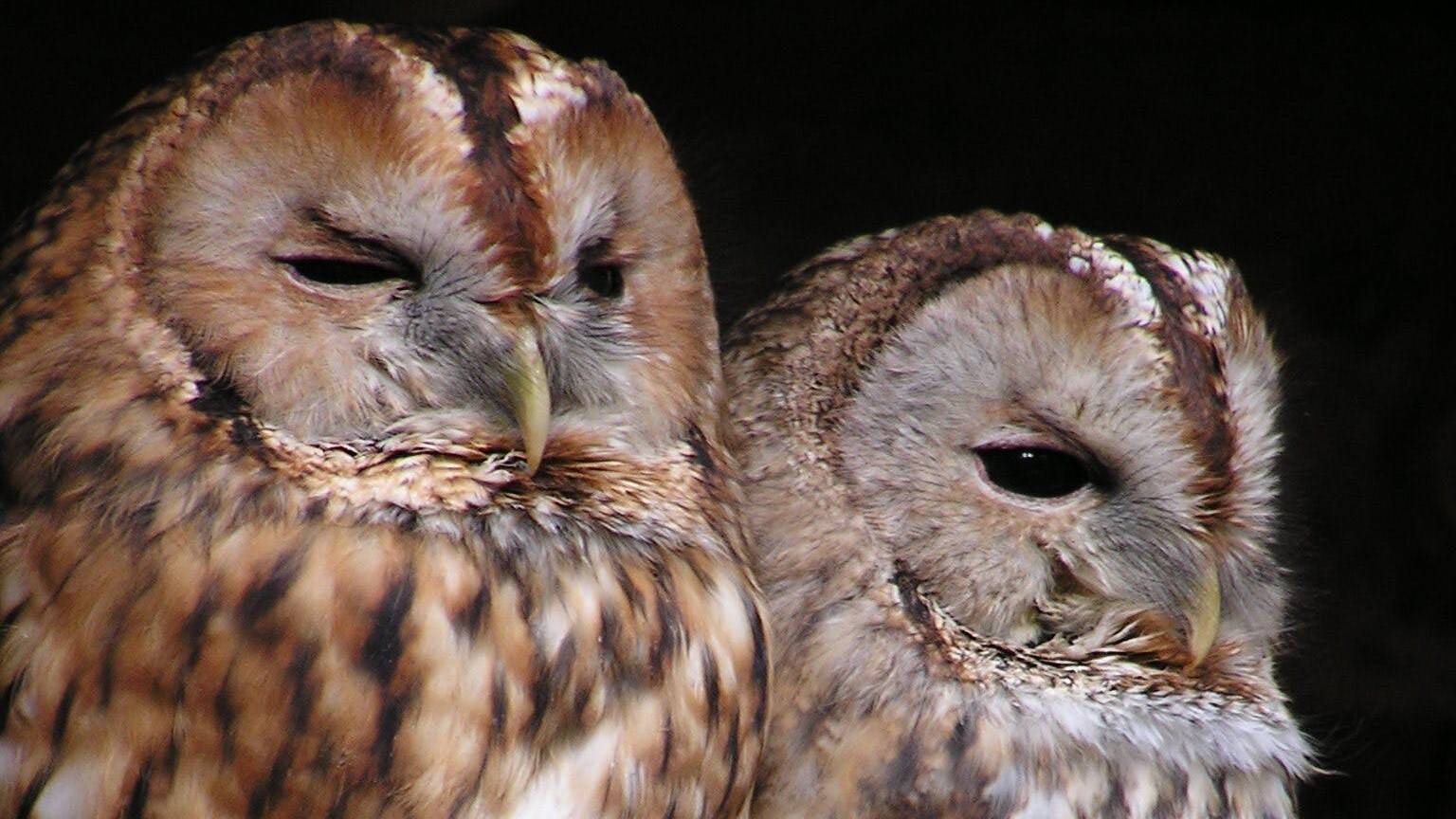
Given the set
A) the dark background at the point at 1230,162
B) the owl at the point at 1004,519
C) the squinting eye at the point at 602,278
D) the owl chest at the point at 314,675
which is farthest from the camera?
the dark background at the point at 1230,162

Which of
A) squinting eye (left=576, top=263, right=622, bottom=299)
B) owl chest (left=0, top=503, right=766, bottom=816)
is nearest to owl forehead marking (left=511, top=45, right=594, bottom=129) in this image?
squinting eye (left=576, top=263, right=622, bottom=299)

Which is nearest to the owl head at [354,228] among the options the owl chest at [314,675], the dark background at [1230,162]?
the owl chest at [314,675]

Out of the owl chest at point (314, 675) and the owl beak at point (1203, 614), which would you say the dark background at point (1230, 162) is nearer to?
the owl beak at point (1203, 614)

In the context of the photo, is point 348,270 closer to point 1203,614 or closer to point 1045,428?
point 1045,428

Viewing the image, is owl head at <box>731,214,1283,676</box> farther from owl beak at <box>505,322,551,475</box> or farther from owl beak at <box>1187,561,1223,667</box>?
owl beak at <box>505,322,551,475</box>

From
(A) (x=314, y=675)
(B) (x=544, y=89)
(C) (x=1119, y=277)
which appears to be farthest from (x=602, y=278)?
(C) (x=1119, y=277)

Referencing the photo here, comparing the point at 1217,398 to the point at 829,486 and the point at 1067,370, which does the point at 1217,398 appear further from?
the point at 829,486

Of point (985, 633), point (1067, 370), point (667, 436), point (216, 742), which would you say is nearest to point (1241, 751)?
point (985, 633)
